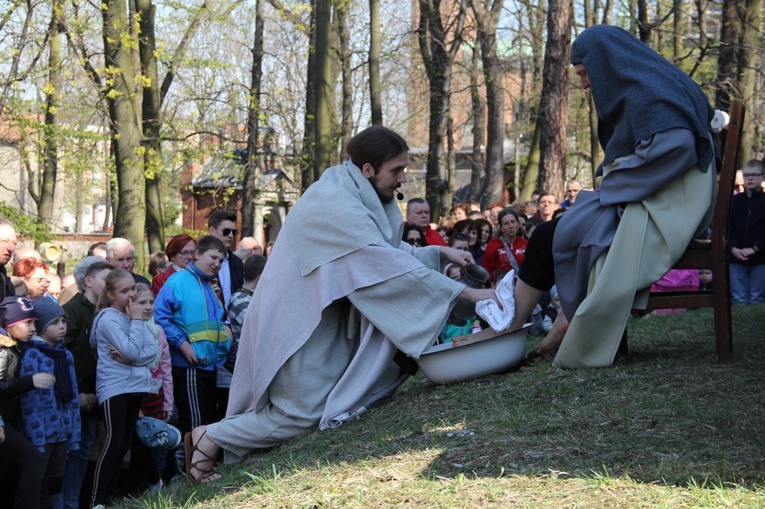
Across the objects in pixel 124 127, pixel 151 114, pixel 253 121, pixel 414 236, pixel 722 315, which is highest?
pixel 253 121

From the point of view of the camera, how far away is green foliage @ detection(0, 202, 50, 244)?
2251cm

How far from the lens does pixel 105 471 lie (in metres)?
6.60

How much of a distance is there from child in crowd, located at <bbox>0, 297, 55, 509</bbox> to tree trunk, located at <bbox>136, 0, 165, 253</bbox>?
13.2 m

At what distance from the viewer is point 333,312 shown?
5.50 metres

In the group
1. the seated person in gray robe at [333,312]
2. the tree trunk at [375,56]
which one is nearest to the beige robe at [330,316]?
the seated person in gray robe at [333,312]

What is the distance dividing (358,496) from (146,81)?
15.3m

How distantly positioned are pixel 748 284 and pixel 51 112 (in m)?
13.4

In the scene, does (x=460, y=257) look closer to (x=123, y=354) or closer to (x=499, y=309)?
(x=499, y=309)

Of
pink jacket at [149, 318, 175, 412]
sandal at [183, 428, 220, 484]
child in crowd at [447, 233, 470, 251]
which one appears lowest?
sandal at [183, 428, 220, 484]

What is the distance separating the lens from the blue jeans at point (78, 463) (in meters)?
6.81

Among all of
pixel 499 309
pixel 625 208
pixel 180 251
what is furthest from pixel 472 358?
pixel 180 251

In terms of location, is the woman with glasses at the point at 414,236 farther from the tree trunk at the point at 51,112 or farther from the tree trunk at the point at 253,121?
the tree trunk at the point at 253,121

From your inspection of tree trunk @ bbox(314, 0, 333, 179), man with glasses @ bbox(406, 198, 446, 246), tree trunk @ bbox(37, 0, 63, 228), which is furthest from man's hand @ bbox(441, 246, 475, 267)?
tree trunk @ bbox(37, 0, 63, 228)

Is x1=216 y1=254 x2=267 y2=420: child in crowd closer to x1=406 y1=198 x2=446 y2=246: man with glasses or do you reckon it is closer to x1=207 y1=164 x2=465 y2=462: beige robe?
x1=207 y1=164 x2=465 y2=462: beige robe
